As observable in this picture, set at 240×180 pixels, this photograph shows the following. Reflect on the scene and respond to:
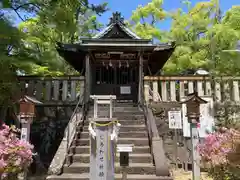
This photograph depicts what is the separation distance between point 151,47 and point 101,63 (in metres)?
3.45

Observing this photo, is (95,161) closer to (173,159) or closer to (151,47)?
(173,159)

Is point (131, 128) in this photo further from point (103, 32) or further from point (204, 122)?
point (103, 32)

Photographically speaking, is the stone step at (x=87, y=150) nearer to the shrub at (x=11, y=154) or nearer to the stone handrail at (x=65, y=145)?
the stone handrail at (x=65, y=145)

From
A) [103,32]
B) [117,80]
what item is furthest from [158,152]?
[103,32]

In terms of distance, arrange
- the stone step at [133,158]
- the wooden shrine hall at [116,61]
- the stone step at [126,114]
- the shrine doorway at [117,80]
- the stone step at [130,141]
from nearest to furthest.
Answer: the stone step at [133,158], the stone step at [130,141], the stone step at [126,114], the wooden shrine hall at [116,61], the shrine doorway at [117,80]

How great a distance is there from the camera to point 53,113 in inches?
470

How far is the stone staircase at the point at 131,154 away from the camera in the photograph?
720cm

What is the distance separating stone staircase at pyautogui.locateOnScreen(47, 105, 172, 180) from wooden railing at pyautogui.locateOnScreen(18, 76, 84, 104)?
1768 millimetres

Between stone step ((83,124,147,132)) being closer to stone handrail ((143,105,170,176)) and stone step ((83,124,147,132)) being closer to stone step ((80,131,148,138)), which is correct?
stone step ((80,131,148,138))

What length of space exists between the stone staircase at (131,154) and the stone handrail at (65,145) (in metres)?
0.19

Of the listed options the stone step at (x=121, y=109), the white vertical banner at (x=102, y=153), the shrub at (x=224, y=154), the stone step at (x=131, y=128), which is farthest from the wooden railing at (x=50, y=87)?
the shrub at (x=224, y=154)

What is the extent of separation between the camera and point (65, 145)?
317 inches

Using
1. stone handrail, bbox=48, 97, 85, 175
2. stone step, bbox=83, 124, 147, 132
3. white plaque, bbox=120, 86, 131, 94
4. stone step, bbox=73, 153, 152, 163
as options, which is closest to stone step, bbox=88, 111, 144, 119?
stone step, bbox=83, 124, 147, 132

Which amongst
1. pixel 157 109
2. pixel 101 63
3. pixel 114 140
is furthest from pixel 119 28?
pixel 114 140
